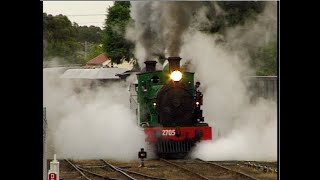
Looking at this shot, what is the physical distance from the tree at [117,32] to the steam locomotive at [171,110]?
2.99 feet

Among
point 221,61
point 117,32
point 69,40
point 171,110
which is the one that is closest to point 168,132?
point 171,110

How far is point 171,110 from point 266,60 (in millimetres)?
2068

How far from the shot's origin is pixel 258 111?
8.52m

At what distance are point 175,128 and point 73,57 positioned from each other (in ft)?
7.25

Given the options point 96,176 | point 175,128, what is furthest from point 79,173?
point 175,128

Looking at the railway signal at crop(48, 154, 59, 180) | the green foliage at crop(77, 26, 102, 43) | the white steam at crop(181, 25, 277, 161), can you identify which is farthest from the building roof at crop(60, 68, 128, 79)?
the railway signal at crop(48, 154, 59, 180)

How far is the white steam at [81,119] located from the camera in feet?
27.2

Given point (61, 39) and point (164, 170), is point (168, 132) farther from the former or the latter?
point (61, 39)

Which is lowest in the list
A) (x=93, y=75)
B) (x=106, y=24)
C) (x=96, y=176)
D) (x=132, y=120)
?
(x=96, y=176)

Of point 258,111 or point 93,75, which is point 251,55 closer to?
point 258,111

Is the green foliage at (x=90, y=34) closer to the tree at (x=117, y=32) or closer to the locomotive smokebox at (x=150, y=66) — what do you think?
the tree at (x=117, y=32)

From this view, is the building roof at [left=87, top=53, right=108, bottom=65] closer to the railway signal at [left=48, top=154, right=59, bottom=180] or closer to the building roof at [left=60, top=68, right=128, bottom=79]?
the building roof at [left=60, top=68, right=128, bottom=79]
